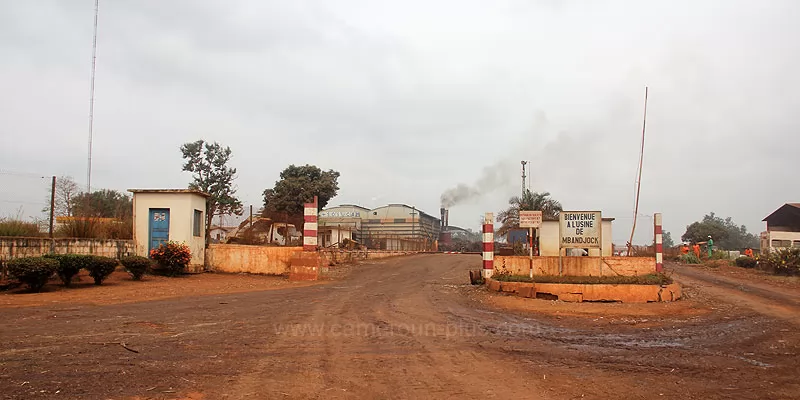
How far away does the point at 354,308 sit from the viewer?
10148 mm

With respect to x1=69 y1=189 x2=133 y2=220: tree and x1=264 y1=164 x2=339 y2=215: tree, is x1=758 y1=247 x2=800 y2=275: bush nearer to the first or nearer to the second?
x1=69 y1=189 x2=133 y2=220: tree

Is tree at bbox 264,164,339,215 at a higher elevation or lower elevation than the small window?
higher

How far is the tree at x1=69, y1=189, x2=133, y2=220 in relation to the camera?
16156 millimetres

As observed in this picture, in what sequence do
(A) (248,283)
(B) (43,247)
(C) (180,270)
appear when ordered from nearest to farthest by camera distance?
(B) (43,247), (A) (248,283), (C) (180,270)

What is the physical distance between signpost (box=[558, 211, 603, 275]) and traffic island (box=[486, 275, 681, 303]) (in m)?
1.10

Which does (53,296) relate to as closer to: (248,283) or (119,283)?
(119,283)

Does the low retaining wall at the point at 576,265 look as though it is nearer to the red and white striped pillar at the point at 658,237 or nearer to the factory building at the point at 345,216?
the red and white striped pillar at the point at 658,237

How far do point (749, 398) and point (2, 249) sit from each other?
48.0 ft

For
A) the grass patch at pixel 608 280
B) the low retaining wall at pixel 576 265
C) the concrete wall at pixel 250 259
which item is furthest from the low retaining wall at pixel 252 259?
the grass patch at pixel 608 280

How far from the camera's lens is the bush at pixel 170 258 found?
16625 mm

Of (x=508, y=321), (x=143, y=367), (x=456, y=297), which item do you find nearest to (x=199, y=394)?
(x=143, y=367)

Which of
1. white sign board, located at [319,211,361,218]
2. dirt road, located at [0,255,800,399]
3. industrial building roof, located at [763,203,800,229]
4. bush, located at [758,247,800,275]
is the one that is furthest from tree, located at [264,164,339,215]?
industrial building roof, located at [763,203,800,229]

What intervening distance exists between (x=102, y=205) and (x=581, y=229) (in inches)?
589

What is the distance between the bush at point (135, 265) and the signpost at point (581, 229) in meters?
11.3
